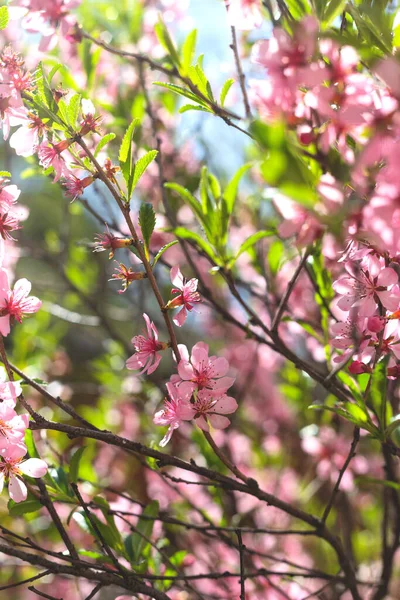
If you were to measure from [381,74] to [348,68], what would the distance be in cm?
15

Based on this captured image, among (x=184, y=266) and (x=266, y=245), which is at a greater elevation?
(x=266, y=245)

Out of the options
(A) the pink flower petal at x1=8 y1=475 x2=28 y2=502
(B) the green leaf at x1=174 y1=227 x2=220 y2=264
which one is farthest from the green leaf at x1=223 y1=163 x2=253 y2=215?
(A) the pink flower petal at x1=8 y1=475 x2=28 y2=502

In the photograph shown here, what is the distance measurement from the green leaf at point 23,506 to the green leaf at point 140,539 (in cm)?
19

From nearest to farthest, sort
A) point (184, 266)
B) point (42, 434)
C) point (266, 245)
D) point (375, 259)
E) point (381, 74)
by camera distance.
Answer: point (381, 74) → point (375, 259) → point (42, 434) → point (184, 266) → point (266, 245)

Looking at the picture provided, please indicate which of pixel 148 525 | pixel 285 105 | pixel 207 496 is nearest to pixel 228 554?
pixel 207 496

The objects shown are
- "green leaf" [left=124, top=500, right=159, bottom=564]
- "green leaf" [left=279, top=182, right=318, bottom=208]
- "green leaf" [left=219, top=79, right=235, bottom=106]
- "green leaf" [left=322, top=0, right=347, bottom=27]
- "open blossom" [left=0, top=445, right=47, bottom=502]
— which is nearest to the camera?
"green leaf" [left=279, top=182, right=318, bottom=208]

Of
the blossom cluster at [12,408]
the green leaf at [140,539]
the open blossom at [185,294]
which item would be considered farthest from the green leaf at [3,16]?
the green leaf at [140,539]

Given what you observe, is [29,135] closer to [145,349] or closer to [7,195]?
[7,195]

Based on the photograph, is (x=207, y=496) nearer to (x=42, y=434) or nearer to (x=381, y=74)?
(x=42, y=434)

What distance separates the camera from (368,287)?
800 mm

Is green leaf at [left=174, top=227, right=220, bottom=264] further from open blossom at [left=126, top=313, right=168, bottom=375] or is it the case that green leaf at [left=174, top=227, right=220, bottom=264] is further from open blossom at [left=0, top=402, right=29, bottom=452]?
open blossom at [left=0, top=402, right=29, bottom=452]

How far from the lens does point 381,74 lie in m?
0.50

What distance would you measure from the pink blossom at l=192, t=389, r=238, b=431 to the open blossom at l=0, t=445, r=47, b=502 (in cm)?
23

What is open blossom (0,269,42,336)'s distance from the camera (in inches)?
33.2
